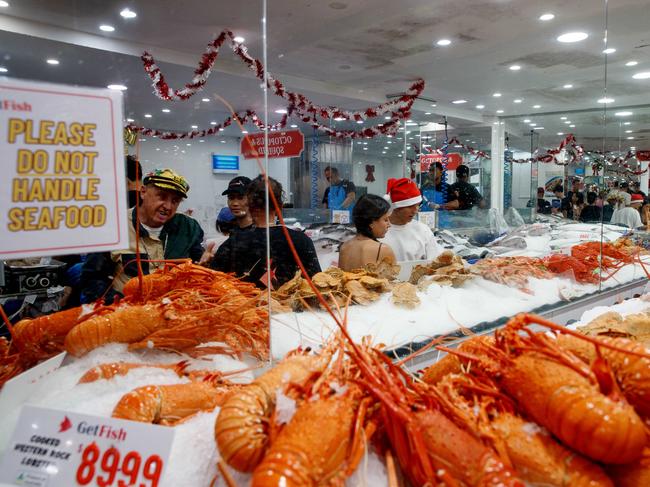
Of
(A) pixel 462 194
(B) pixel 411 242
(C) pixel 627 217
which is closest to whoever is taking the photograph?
(B) pixel 411 242

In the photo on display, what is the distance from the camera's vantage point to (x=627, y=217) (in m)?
4.47

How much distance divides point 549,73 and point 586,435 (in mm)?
4239

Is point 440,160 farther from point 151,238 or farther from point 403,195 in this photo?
point 151,238

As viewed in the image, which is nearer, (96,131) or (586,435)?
(586,435)

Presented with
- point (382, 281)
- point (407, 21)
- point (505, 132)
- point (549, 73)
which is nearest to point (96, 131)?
point (382, 281)

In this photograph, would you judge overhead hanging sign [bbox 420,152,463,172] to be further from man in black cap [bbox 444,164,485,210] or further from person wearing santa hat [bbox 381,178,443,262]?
person wearing santa hat [bbox 381,178,443,262]

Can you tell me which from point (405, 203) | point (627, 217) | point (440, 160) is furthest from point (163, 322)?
point (440, 160)

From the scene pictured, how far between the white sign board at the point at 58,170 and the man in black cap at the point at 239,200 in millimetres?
503

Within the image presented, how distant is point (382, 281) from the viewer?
2.28 metres

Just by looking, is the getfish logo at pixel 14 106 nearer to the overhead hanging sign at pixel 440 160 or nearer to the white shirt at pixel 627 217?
the white shirt at pixel 627 217

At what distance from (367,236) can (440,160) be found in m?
2.83

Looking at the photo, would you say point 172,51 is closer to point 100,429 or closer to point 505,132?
point 100,429

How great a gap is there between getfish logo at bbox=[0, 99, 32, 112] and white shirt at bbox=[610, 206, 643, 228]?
457cm

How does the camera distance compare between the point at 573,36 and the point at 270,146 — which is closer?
the point at 270,146
